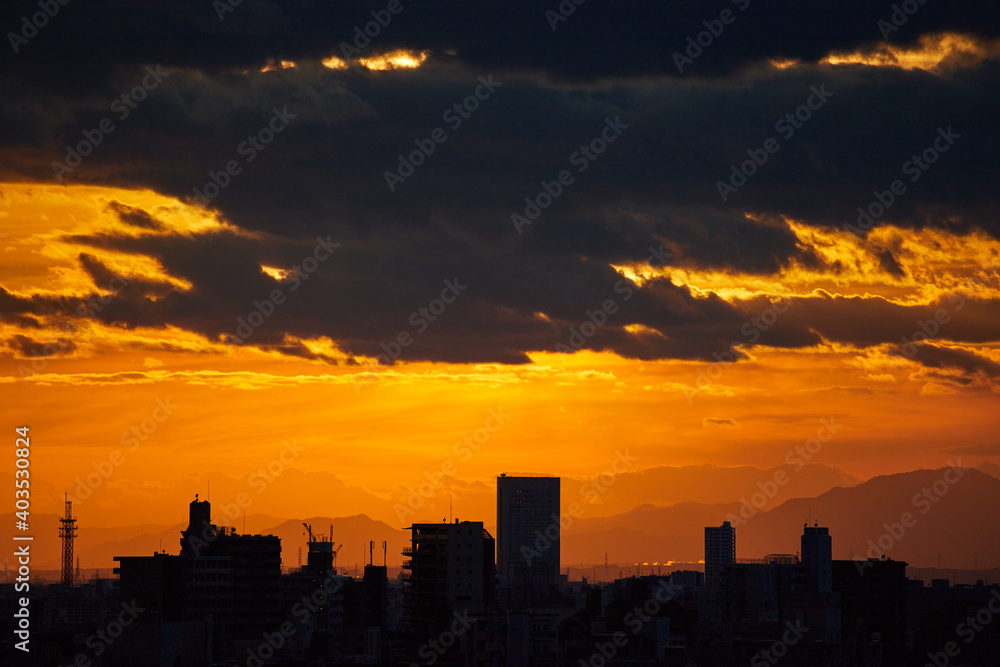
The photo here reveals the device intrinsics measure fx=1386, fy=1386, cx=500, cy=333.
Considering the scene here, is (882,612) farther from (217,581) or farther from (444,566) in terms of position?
(217,581)

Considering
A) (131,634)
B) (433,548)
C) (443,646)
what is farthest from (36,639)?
(433,548)

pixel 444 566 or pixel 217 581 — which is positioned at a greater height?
pixel 444 566

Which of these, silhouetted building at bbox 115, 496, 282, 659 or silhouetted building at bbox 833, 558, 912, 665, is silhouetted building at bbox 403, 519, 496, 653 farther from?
silhouetted building at bbox 833, 558, 912, 665

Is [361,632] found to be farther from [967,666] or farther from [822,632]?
[967,666]

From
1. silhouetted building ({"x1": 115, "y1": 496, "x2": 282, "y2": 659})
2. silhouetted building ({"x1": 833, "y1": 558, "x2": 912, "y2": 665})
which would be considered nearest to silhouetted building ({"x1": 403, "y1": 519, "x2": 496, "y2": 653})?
silhouetted building ({"x1": 115, "y1": 496, "x2": 282, "y2": 659})

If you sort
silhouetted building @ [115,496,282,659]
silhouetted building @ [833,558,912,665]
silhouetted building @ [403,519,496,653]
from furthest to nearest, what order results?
silhouetted building @ [833,558,912,665] → silhouetted building @ [403,519,496,653] → silhouetted building @ [115,496,282,659]

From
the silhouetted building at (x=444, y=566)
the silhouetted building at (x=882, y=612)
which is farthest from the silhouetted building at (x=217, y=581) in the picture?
the silhouetted building at (x=882, y=612)

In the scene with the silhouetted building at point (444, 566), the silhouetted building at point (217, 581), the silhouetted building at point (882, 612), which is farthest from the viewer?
the silhouetted building at point (882, 612)

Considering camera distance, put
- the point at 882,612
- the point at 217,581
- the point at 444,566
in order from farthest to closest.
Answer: the point at 882,612 < the point at 217,581 < the point at 444,566

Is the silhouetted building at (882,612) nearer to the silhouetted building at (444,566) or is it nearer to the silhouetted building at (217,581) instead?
the silhouetted building at (444,566)

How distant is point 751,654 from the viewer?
422 ft

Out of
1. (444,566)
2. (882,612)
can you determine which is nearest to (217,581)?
(444,566)

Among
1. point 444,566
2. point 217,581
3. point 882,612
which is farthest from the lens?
point 882,612

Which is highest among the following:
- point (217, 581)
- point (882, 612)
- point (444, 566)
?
point (444, 566)
